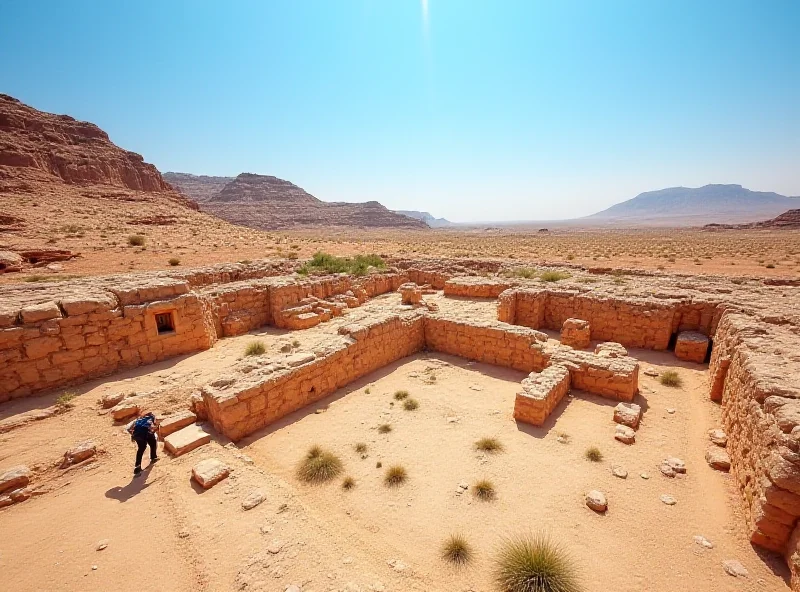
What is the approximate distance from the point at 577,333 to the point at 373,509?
8.94 meters

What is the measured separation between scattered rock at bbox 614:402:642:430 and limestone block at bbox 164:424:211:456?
8347mm

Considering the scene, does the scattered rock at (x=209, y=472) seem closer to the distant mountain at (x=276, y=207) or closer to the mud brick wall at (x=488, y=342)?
the mud brick wall at (x=488, y=342)

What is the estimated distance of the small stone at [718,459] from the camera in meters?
5.92

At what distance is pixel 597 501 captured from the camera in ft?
16.9

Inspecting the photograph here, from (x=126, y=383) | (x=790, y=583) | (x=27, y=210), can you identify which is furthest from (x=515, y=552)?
(x=27, y=210)

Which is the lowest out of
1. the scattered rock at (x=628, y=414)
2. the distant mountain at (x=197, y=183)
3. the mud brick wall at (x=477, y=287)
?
the scattered rock at (x=628, y=414)

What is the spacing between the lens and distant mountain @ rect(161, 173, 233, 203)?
5280 inches

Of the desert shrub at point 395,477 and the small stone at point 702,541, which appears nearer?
the small stone at point 702,541

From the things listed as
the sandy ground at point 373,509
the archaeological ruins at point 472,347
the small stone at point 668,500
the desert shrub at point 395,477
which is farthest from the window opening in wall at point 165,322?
the small stone at point 668,500

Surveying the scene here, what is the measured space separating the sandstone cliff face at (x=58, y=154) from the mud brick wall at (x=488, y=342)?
1737 inches

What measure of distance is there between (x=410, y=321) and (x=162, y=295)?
7759 millimetres

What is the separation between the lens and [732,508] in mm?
5148

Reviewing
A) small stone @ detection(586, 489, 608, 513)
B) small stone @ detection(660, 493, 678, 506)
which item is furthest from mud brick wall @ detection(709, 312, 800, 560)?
small stone @ detection(586, 489, 608, 513)

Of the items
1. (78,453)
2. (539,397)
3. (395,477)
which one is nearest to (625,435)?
(539,397)
